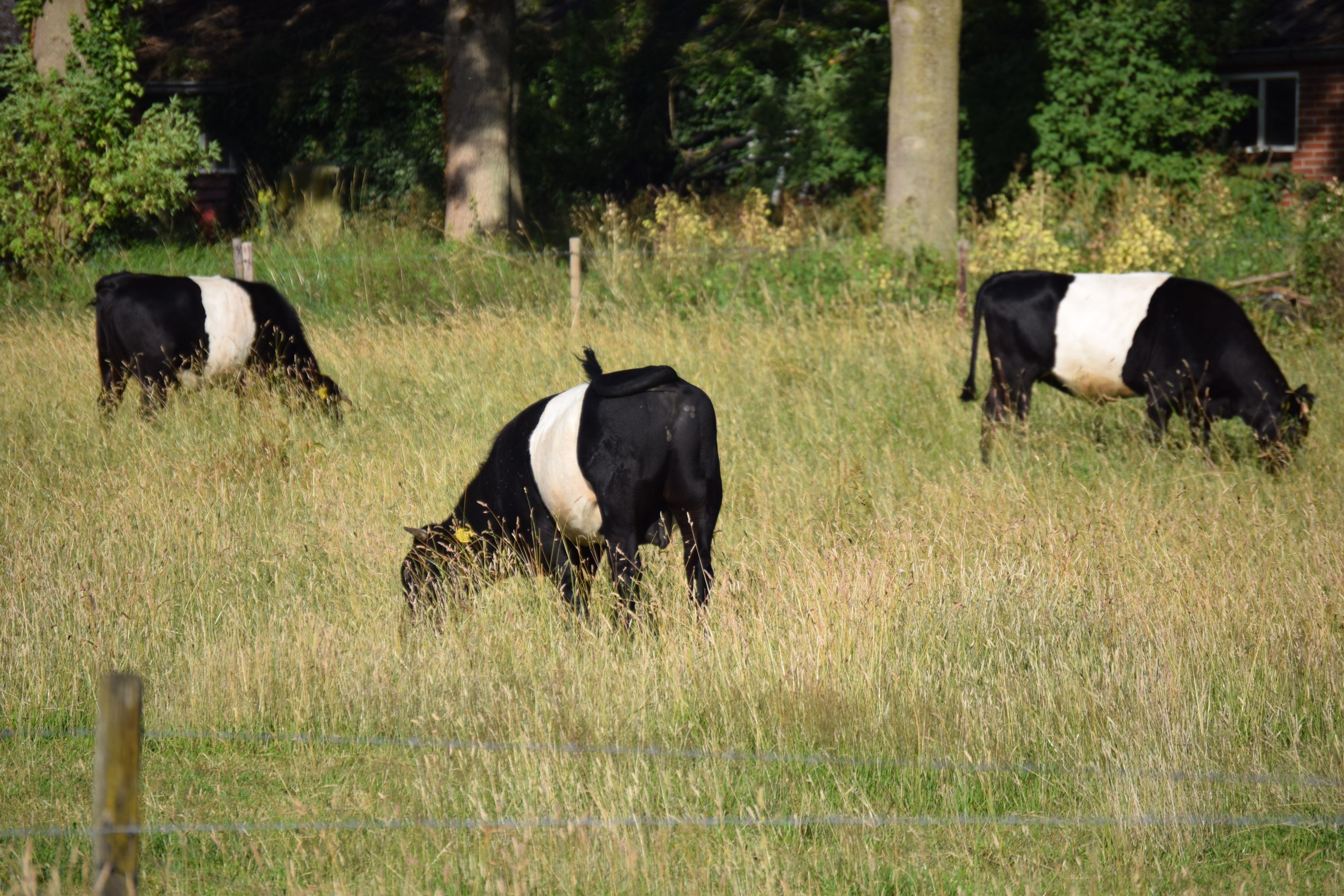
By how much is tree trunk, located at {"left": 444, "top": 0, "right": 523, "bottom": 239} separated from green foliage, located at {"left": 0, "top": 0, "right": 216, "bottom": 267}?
10.7 feet

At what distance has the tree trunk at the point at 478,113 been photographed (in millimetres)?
16844

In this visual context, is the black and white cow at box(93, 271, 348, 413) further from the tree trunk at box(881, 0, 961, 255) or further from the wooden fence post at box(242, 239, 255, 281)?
the tree trunk at box(881, 0, 961, 255)

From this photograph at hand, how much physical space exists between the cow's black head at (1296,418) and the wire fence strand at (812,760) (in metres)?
4.48

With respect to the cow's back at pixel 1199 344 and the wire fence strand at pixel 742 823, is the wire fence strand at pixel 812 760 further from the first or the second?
the cow's back at pixel 1199 344

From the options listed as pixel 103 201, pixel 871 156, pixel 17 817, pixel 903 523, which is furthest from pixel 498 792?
pixel 871 156

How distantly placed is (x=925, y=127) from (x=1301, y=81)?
31.8 feet

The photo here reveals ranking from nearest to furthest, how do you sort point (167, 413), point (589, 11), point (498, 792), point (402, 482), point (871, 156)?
point (498, 792), point (402, 482), point (167, 413), point (871, 156), point (589, 11)

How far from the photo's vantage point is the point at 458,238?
51.8 feet

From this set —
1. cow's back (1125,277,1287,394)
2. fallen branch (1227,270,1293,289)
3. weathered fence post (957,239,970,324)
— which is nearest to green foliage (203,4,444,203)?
weathered fence post (957,239,970,324)

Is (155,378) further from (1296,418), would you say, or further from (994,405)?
(1296,418)

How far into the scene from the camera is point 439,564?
5.37m

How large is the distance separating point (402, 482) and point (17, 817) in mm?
3630

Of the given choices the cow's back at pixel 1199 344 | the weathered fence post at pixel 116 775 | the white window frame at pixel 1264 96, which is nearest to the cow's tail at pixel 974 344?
the cow's back at pixel 1199 344

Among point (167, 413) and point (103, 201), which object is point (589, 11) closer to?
point (103, 201)
